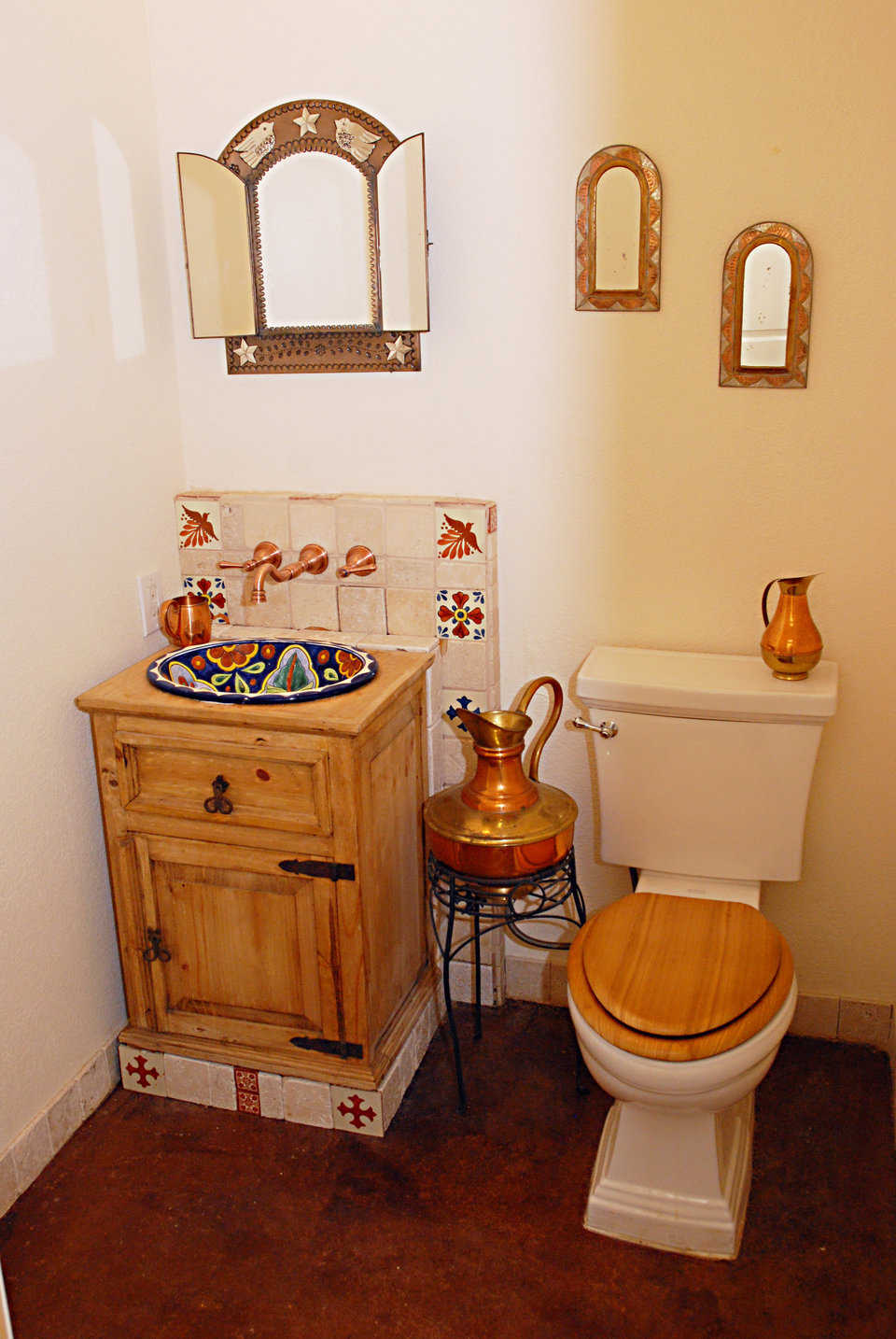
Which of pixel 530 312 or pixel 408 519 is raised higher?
pixel 530 312

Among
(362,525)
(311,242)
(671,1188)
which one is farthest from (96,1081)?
(311,242)

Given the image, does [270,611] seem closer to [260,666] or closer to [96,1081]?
[260,666]

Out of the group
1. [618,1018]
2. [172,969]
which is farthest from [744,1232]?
[172,969]

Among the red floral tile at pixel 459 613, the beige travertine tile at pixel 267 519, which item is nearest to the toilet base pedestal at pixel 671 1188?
the red floral tile at pixel 459 613

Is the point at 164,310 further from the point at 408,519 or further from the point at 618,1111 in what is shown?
the point at 618,1111

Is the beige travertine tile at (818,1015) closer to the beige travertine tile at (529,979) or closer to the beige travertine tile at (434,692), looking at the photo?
the beige travertine tile at (529,979)

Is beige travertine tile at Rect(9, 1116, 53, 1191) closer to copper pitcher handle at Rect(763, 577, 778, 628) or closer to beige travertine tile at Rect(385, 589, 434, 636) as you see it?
beige travertine tile at Rect(385, 589, 434, 636)

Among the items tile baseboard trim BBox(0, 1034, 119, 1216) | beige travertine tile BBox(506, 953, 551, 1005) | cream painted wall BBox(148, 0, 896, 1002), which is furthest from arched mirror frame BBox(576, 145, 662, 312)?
tile baseboard trim BBox(0, 1034, 119, 1216)

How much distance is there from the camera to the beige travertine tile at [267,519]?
223 centimetres

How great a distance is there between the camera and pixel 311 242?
81.9 inches

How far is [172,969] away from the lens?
2.06 m

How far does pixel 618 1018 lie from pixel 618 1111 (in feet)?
1.16

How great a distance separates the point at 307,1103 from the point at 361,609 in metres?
0.92

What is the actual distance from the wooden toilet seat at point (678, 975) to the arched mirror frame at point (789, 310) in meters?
0.89
